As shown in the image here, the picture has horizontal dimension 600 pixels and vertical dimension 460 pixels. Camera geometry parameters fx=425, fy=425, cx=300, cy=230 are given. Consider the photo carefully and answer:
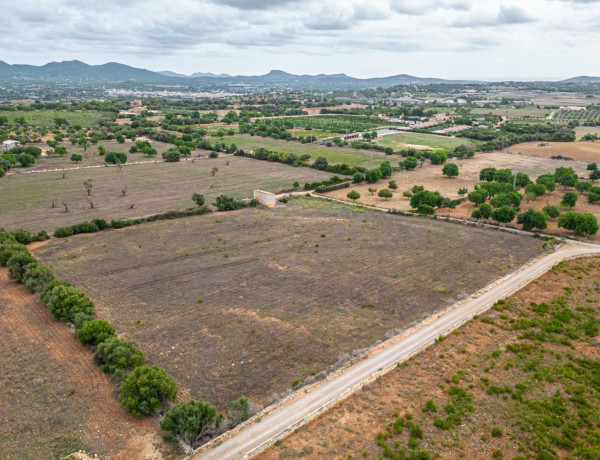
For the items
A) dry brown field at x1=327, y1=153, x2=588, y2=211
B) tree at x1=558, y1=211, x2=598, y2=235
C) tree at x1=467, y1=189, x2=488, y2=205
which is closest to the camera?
tree at x1=558, y1=211, x2=598, y2=235

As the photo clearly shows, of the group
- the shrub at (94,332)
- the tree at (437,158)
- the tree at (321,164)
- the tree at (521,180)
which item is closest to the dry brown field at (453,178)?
the tree at (437,158)

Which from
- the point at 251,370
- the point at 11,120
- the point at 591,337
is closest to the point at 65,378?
the point at 251,370

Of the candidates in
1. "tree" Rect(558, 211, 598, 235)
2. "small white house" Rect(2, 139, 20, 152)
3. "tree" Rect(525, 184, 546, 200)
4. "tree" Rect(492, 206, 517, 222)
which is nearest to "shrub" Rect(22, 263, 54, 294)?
"tree" Rect(492, 206, 517, 222)

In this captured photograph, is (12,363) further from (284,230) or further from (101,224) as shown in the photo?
(284,230)

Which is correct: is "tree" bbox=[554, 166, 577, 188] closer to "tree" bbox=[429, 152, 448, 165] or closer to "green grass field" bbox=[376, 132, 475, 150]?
"tree" bbox=[429, 152, 448, 165]

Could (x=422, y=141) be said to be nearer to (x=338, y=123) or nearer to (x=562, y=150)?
(x=562, y=150)
